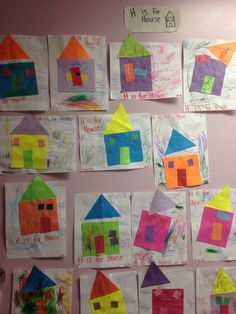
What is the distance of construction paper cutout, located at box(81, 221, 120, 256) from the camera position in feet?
4.67

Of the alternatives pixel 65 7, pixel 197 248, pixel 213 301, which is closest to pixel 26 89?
pixel 65 7

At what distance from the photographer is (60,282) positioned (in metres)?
1.41

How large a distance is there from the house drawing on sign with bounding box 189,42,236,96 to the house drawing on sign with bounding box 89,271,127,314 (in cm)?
84

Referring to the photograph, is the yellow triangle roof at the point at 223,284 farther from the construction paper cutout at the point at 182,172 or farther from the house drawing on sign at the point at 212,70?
the house drawing on sign at the point at 212,70

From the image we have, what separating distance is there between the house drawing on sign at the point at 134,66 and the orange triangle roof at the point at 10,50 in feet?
1.25

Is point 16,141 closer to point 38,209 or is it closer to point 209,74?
point 38,209

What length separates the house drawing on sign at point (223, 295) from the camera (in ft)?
4.81

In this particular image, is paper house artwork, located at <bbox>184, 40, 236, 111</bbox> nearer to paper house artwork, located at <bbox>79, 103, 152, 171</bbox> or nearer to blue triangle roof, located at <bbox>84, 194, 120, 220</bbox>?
paper house artwork, located at <bbox>79, 103, 152, 171</bbox>

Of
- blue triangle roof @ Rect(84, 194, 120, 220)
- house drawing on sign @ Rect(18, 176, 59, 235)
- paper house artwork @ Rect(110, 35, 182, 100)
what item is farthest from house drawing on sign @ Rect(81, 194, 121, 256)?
paper house artwork @ Rect(110, 35, 182, 100)

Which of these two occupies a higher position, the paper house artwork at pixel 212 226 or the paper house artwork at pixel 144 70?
the paper house artwork at pixel 144 70

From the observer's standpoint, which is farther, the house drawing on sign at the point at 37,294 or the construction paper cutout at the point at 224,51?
the construction paper cutout at the point at 224,51

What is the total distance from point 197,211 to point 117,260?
373 millimetres

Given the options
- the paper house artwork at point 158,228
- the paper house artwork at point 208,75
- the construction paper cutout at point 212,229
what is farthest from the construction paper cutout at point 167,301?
the paper house artwork at point 208,75

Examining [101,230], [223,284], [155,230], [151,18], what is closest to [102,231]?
[101,230]
